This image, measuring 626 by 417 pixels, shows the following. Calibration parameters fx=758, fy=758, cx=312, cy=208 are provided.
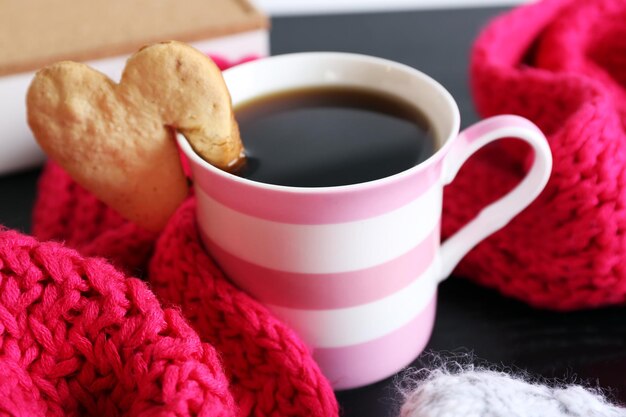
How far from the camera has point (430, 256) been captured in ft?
1.35

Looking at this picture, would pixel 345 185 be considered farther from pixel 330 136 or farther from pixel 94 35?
pixel 94 35

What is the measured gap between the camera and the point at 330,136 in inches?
17.0

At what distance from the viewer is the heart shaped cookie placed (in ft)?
1.23

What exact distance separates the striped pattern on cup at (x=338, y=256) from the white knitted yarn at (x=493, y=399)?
Answer: 6 cm

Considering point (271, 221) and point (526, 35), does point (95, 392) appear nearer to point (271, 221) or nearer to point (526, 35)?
point (271, 221)

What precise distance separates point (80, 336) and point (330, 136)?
0.17 m

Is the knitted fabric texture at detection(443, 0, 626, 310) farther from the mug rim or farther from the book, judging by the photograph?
the book

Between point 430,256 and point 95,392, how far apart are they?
19cm

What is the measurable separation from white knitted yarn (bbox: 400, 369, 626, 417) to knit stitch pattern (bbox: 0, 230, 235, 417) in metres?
0.09

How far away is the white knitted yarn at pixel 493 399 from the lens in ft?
1.04

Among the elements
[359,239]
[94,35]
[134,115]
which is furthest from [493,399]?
[94,35]

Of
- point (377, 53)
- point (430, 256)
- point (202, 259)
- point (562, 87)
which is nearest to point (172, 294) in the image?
point (202, 259)

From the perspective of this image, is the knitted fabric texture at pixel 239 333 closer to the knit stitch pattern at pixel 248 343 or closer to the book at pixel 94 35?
the knit stitch pattern at pixel 248 343

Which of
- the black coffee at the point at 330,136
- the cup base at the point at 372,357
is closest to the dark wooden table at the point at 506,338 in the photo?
the cup base at the point at 372,357
